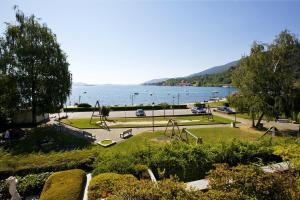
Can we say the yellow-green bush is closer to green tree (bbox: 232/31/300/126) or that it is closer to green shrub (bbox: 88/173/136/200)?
green shrub (bbox: 88/173/136/200)

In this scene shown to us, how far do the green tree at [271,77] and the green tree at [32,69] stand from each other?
2571 centimetres

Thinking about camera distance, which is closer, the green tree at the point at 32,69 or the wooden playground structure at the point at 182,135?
the wooden playground structure at the point at 182,135

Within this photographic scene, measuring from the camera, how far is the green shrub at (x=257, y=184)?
31.1 feet

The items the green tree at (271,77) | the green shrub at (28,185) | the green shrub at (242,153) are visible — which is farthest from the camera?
the green tree at (271,77)

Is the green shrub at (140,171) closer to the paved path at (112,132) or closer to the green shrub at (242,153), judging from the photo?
the green shrub at (242,153)

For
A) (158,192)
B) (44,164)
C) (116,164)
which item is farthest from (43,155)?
(158,192)

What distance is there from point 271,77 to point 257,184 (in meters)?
27.6

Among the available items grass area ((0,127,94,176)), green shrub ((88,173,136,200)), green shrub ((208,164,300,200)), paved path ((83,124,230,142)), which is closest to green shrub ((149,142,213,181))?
green shrub ((88,173,136,200))

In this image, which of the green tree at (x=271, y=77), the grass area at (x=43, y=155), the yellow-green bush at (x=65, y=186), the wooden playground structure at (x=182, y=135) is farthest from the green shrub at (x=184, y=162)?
the green tree at (x=271, y=77)

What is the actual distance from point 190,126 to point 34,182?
89.5 feet

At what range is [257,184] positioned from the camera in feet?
31.2

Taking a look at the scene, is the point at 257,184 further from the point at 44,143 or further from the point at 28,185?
the point at 44,143

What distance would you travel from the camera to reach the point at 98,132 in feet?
114

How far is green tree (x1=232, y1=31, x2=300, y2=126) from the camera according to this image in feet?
110
